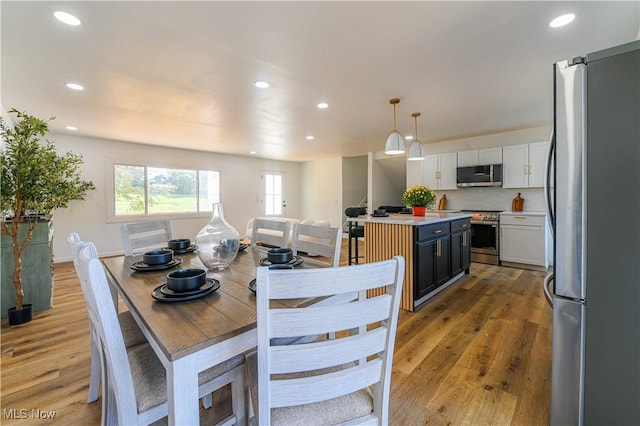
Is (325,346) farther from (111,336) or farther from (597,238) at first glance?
(597,238)

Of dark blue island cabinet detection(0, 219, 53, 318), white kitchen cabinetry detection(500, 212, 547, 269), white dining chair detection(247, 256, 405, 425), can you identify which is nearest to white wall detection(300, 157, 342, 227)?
white kitchen cabinetry detection(500, 212, 547, 269)

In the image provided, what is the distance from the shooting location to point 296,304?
39.8 inches

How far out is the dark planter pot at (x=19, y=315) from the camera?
8.27ft

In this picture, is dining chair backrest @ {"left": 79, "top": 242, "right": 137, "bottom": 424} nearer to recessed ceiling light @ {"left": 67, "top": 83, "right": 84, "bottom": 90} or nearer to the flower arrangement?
recessed ceiling light @ {"left": 67, "top": 83, "right": 84, "bottom": 90}

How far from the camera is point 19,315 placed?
254 cm

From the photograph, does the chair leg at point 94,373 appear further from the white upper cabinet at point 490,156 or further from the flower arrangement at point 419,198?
the white upper cabinet at point 490,156

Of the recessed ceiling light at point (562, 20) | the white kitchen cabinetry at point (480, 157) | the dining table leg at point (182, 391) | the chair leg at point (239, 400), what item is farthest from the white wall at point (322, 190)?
the dining table leg at point (182, 391)

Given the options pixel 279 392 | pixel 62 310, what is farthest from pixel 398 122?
pixel 62 310

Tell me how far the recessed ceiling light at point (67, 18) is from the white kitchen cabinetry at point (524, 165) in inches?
225

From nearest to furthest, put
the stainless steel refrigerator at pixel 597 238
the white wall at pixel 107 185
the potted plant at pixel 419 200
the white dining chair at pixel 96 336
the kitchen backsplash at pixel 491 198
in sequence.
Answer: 1. the stainless steel refrigerator at pixel 597 238
2. the white dining chair at pixel 96 336
3. the potted plant at pixel 419 200
4. the kitchen backsplash at pixel 491 198
5. the white wall at pixel 107 185

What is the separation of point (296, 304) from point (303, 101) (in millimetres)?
2840

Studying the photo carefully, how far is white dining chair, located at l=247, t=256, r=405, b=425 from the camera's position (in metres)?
0.70

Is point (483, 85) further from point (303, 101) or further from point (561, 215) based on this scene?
point (561, 215)

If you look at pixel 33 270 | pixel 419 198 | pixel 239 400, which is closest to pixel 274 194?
pixel 419 198
